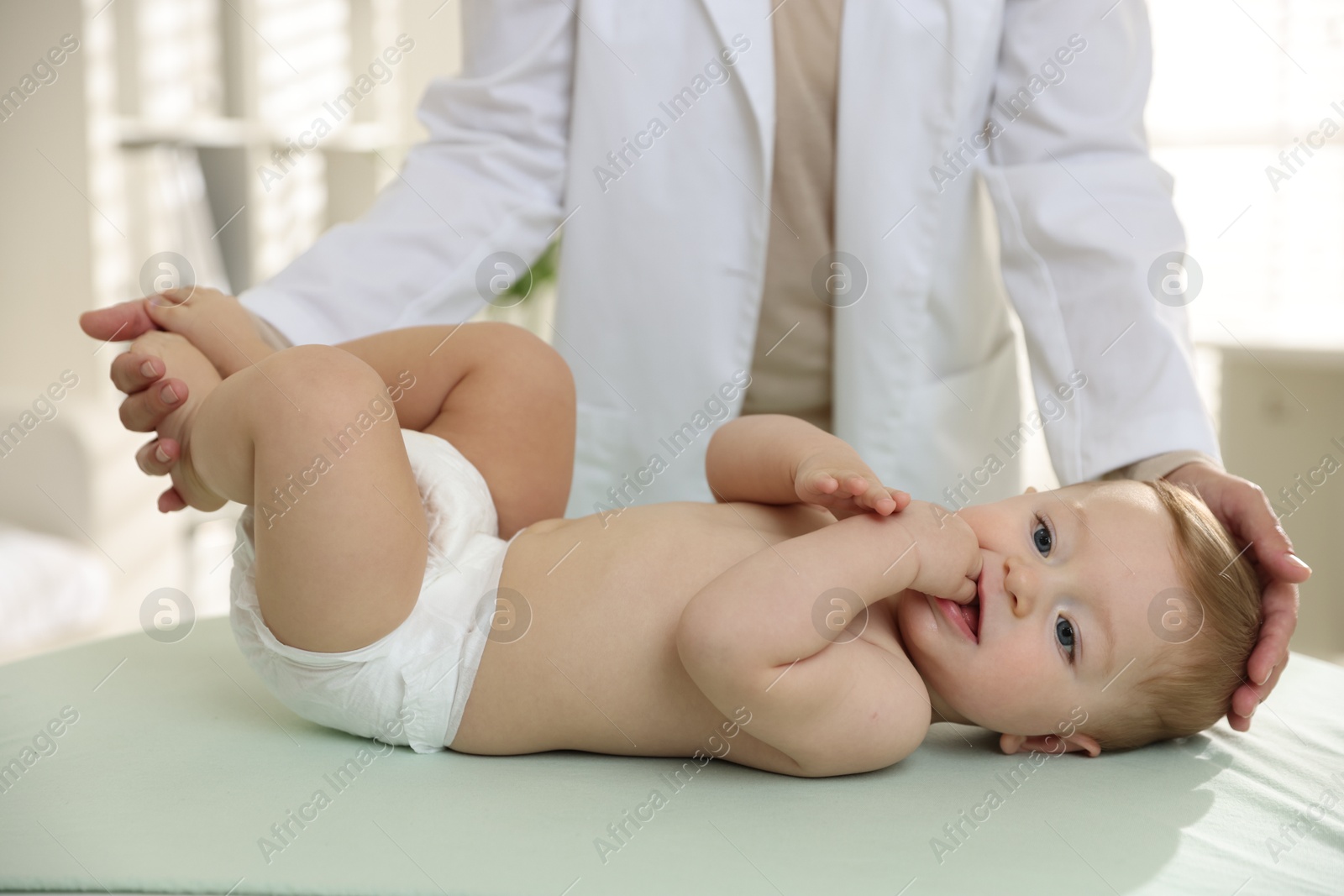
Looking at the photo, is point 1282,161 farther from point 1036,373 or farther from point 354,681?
point 354,681

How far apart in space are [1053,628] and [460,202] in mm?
866

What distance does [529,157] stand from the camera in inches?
55.7

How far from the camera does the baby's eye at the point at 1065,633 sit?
3.20 ft

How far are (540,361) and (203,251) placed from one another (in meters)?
2.65

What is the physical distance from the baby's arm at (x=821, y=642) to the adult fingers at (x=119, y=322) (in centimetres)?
63

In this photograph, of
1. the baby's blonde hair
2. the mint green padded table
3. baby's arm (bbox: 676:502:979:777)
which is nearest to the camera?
the mint green padded table

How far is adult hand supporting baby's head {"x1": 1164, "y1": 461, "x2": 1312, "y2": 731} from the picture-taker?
944 mm

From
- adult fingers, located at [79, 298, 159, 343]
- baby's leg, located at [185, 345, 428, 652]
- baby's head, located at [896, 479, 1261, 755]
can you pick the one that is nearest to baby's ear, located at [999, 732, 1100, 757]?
baby's head, located at [896, 479, 1261, 755]

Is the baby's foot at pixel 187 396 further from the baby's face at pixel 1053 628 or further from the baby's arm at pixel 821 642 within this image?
the baby's face at pixel 1053 628

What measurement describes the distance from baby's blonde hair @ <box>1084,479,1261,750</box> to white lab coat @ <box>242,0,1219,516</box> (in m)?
0.34

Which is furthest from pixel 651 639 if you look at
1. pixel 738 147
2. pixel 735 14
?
pixel 735 14

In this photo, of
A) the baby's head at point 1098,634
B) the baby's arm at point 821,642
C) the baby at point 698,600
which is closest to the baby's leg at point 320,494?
the baby at point 698,600

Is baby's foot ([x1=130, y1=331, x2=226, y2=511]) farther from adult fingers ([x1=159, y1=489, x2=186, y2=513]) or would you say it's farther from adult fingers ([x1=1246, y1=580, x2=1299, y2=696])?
adult fingers ([x1=1246, y1=580, x2=1299, y2=696])

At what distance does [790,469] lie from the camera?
1002 mm
